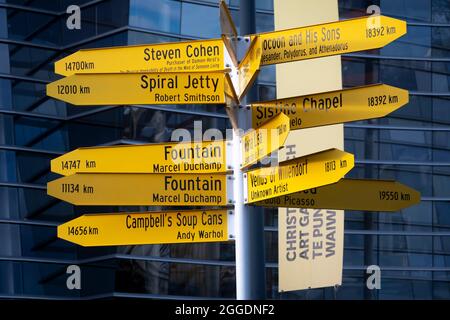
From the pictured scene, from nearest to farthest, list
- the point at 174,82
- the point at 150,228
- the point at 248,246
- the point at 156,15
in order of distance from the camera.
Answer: the point at 248,246 < the point at 150,228 < the point at 174,82 < the point at 156,15

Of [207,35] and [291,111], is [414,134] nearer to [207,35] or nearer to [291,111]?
[207,35]

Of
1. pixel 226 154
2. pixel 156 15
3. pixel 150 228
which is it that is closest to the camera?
pixel 226 154

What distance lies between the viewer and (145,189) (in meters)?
8.52

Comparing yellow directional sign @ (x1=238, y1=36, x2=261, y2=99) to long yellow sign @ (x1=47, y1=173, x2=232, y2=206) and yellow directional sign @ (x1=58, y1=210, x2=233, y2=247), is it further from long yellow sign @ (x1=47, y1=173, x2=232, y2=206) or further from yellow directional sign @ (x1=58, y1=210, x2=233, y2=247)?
yellow directional sign @ (x1=58, y1=210, x2=233, y2=247)

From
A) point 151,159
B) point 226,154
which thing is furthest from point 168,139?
point 226,154

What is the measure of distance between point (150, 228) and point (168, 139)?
1420 centimetres

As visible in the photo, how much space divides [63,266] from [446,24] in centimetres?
1013

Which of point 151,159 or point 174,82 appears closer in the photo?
point 174,82

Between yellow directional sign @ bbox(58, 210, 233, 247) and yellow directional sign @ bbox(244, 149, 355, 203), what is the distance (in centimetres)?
39

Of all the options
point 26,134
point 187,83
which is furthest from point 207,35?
point 187,83

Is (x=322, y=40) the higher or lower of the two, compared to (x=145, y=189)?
higher

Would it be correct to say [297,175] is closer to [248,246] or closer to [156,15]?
[248,246]

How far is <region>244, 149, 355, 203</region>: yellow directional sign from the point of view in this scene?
7.27 m
